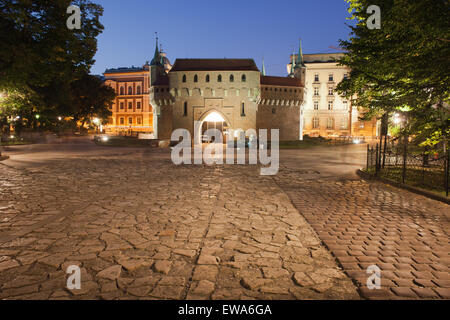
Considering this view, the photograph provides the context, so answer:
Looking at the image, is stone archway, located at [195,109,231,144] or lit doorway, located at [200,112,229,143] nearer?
stone archway, located at [195,109,231,144]

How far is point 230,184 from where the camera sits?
977 cm

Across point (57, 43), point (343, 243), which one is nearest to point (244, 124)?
point (57, 43)

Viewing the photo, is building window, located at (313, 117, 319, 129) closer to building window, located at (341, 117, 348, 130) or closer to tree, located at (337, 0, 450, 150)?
building window, located at (341, 117, 348, 130)

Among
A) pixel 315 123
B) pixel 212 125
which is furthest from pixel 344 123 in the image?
pixel 212 125

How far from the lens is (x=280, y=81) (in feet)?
156

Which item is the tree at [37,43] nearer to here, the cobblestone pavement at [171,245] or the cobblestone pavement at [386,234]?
the cobblestone pavement at [171,245]

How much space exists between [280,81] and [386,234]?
1796 inches

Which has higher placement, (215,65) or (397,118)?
(215,65)

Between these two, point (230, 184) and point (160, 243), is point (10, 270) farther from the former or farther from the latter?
point (230, 184)

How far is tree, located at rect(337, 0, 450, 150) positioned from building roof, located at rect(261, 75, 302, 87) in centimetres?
3476

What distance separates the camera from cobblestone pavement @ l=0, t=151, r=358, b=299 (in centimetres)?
311

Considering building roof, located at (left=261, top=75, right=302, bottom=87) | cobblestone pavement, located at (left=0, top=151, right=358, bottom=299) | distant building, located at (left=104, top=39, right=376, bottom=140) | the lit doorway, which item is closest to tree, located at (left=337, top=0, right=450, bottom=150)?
cobblestone pavement, located at (left=0, top=151, right=358, bottom=299)

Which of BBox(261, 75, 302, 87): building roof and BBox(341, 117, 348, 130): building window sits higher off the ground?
BBox(261, 75, 302, 87): building roof

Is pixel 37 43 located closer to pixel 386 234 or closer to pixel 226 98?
pixel 386 234
